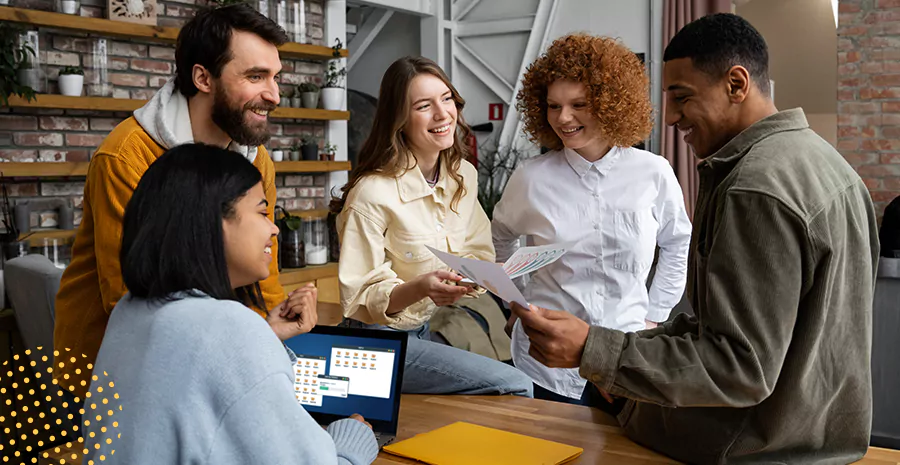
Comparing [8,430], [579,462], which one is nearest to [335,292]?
[8,430]

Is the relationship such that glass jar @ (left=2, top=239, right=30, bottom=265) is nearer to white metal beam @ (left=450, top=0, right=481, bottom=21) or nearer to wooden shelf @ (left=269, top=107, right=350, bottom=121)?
wooden shelf @ (left=269, top=107, right=350, bottom=121)

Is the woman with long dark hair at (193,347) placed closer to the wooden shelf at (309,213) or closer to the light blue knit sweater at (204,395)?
the light blue knit sweater at (204,395)

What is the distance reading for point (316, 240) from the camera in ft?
17.9

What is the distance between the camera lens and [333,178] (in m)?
5.99

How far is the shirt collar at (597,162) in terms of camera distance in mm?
2402

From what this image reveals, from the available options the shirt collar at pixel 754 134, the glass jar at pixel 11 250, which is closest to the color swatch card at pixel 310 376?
the shirt collar at pixel 754 134

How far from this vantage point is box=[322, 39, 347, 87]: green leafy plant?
5.73m

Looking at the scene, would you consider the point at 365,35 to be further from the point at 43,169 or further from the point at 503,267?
the point at 503,267

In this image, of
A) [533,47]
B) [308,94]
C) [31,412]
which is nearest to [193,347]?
[31,412]

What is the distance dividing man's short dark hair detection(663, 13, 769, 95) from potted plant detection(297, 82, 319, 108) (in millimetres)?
4329

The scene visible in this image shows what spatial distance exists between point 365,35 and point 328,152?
2316 millimetres

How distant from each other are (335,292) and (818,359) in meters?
4.15

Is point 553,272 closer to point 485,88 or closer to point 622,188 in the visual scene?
point 622,188

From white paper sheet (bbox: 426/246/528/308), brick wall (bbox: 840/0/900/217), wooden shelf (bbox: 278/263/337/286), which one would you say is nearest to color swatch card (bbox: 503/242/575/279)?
white paper sheet (bbox: 426/246/528/308)
